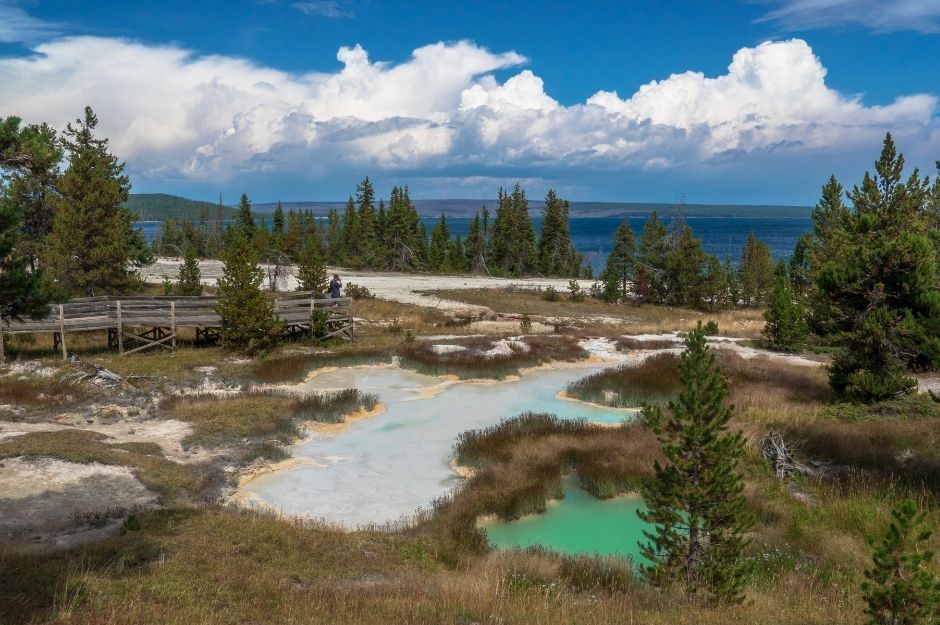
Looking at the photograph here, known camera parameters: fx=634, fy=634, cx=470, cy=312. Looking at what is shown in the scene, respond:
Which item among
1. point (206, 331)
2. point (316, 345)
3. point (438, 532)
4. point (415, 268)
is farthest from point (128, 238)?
point (415, 268)

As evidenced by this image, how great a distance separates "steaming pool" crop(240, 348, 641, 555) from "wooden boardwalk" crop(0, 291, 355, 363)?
18.9 ft

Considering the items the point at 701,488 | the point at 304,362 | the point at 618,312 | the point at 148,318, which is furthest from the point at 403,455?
the point at 618,312

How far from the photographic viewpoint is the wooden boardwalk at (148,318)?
80.8 ft

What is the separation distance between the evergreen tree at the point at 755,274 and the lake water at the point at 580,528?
60.5 meters

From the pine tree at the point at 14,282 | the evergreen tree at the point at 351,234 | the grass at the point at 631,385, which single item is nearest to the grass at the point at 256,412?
A: the pine tree at the point at 14,282

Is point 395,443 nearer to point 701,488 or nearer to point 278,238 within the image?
point 701,488

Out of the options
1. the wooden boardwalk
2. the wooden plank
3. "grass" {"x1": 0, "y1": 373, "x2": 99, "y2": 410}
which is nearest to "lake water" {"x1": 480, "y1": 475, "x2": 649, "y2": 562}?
"grass" {"x1": 0, "y1": 373, "x2": 99, "y2": 410}

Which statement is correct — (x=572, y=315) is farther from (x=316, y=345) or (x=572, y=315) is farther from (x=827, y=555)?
(x=827, y=555)

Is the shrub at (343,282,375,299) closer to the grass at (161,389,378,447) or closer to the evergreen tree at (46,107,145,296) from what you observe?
the evergreen tree at (46,107,145,296)

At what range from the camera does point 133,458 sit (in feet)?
45.8

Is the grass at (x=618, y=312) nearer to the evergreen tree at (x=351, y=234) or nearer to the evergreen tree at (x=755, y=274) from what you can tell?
the evergreen tree at (x=755, y=274)

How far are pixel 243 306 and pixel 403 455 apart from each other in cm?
1342

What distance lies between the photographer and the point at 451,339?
31.4 metres

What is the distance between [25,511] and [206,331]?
61.0 feet
